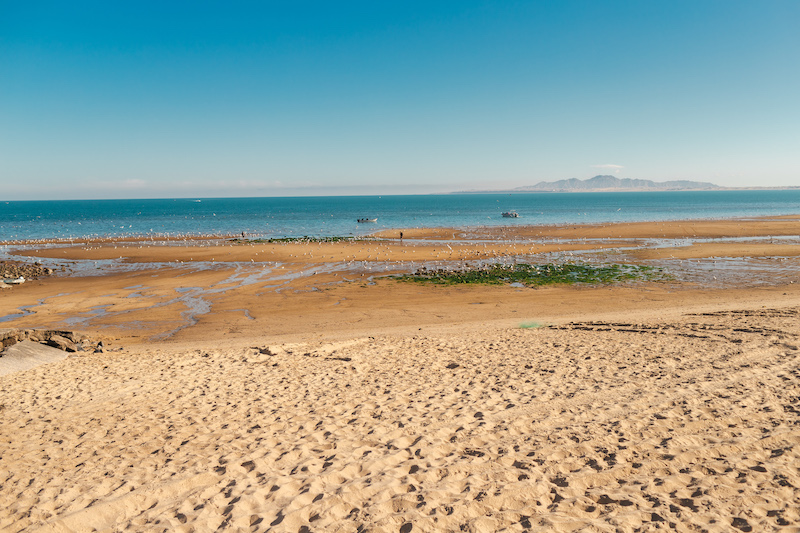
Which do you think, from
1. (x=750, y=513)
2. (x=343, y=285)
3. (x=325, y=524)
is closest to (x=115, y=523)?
(x=325, y=524)

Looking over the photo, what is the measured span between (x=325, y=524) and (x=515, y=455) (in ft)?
9.43

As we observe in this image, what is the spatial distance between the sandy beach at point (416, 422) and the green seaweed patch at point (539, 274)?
6.75 m

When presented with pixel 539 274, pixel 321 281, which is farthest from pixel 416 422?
pixel 539 274

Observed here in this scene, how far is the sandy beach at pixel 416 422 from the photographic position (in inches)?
212

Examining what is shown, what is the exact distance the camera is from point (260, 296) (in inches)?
944

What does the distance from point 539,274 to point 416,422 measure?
22.5 meters

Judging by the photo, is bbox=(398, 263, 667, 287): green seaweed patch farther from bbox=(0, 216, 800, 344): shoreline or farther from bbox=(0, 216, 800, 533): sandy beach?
bbox=(0, 216, 800, 533): sandy beach

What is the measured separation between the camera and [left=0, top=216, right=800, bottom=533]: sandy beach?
17.7 feet

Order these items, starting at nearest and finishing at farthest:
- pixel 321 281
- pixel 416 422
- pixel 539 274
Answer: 1. pixel 416 422
2. pixel 321 281
3. pixel 539 274

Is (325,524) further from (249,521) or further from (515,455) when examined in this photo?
(515,455)

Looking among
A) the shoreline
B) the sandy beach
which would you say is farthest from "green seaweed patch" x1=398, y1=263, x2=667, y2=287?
the sandy beach

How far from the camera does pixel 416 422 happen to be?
25.4 feet

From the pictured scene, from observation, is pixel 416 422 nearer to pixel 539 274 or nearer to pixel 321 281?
pixel 321 281

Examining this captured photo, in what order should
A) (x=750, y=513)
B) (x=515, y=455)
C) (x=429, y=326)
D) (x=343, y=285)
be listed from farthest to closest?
(x=343, y=285)
(x=429, y=326)
(x=515, y=455)
(x=750, y=513)
